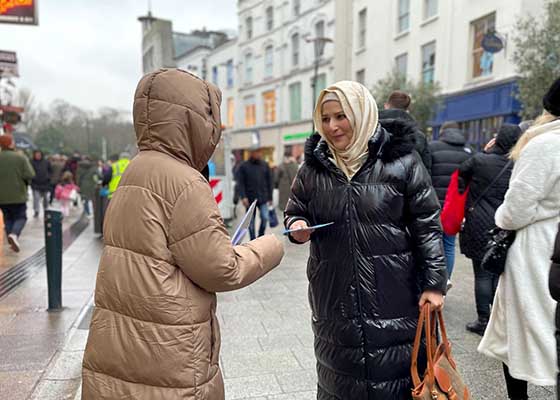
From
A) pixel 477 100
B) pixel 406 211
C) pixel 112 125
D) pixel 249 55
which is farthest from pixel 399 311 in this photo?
pixel 112 125

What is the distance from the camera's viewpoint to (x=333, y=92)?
2219 millimetres

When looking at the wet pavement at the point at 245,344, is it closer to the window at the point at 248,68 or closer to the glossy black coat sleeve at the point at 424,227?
the glossy black coat sleeve at the point at 424,227

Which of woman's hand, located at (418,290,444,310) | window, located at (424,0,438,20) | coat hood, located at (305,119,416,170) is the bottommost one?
woman's hand, located at (418,290,444,310)

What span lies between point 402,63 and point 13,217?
16906mm

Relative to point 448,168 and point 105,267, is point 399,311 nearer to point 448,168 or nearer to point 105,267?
point 105,267

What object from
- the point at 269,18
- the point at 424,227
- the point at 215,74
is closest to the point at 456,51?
the point at 424,227

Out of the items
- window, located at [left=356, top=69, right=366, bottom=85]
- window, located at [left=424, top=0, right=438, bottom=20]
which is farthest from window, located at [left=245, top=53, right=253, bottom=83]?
window, located at [left=424, top=0, right=438, bottom=20]

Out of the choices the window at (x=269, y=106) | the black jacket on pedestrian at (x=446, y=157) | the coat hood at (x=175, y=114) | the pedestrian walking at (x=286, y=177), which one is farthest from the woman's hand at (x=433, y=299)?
the window at (x=269, y=106)

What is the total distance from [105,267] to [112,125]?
62.1 m

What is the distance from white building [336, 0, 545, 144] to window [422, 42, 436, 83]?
4 centimetres

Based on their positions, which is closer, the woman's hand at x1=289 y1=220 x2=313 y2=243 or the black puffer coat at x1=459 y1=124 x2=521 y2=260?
the woman's hand at x1=289 y1=220 x2=313 y2=243

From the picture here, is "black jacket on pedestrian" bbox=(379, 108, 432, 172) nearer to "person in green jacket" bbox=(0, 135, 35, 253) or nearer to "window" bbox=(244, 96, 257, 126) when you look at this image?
"person in green jacket" bbox=(0, 135, 35, 253)

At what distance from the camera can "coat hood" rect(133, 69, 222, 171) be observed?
65.2 inches

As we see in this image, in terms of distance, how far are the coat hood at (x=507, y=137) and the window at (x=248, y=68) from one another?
3145 cm
